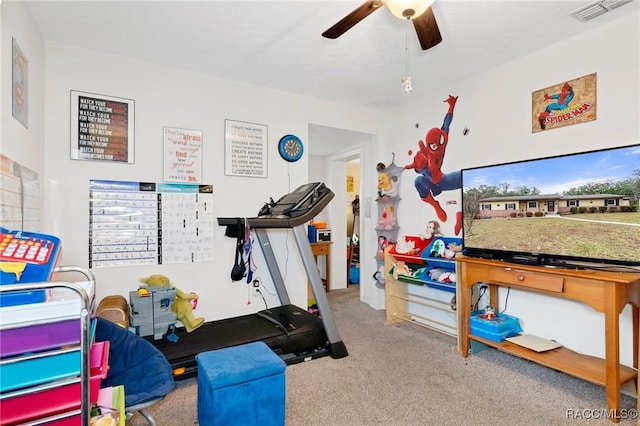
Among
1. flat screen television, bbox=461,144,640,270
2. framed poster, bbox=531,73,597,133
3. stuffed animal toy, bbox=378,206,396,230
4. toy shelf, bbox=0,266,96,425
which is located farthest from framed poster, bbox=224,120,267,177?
framed poster, bbox=531,73,597,133

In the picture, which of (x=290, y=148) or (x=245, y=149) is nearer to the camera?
(x=245, y=149)

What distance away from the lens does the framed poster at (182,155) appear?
297 cm

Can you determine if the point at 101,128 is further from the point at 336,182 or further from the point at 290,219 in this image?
the point at 336,182

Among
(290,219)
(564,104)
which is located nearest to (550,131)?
(564,104)

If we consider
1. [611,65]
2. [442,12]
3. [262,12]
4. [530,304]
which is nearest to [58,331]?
[262,12]

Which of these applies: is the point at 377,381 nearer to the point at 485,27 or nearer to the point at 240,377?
the point at 240,377

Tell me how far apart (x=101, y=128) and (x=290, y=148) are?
1.71m

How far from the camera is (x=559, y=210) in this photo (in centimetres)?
239

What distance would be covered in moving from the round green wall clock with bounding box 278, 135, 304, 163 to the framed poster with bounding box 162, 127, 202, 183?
A: 84 centimetres

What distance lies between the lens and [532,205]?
2535 millimetres

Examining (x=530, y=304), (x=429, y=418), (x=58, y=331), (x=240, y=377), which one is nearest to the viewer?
(x=58, y=331)

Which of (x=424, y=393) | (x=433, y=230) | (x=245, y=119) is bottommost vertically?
(x=424, y=393)

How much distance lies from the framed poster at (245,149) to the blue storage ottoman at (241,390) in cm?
193

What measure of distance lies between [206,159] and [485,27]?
2.53 meters
